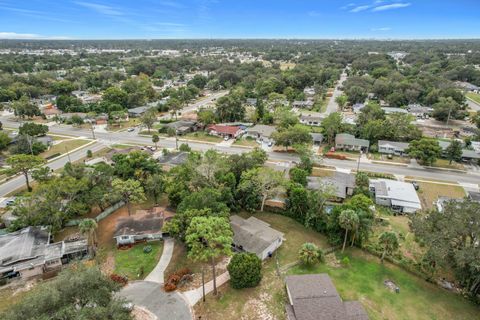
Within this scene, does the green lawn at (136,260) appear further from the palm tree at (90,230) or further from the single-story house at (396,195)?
the single-story house at (396,195)

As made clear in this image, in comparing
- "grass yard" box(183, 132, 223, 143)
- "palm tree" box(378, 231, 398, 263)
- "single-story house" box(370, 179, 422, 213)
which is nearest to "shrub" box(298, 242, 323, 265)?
"palm tree" box(378, 231, 398, 263)

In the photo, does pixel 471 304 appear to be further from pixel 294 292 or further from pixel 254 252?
pixel 254 252

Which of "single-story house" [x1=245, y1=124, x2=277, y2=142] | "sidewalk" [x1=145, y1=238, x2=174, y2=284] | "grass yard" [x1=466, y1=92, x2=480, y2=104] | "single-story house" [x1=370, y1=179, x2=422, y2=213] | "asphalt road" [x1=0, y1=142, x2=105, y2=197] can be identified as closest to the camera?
"sidewalk" [x1=145, y1=238, x2=174, y2=284]

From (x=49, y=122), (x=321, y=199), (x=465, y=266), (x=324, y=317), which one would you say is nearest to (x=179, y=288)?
(x=324, y=317)

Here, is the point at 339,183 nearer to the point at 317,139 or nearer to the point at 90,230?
the point at 317,139

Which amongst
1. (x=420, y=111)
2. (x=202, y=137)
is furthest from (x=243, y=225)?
(x=420, y=111)

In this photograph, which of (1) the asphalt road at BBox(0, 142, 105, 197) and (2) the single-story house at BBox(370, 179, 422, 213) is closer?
(2) the single-story house at BBox(370, 179, 422, 213)

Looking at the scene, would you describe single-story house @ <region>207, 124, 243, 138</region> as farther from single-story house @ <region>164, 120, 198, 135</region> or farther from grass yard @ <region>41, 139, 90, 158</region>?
grass yard @ <region>41, 139, 90, 158</region>

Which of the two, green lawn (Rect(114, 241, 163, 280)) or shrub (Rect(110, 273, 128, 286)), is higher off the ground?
shrub (Rect(110, 273, 128, 286))
